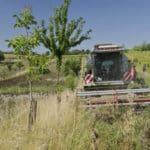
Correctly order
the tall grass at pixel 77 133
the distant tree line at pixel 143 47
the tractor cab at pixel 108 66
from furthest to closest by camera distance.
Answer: the distant tree line at pixel 143 47
the tractor cab at pixel 108 66
the tall grass at pixel 77 133

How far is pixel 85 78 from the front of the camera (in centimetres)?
2514

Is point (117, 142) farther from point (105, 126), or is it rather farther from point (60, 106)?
point (60, 106)

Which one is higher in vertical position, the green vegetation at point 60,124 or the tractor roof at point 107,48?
the tractor roof at point 107,48

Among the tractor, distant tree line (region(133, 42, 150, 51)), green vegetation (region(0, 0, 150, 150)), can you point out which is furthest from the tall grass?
distant tree line (region(133, 42, 150, 51))

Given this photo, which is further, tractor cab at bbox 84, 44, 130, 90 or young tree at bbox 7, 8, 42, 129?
tractor cab at bbox 84, 44, 130, 90

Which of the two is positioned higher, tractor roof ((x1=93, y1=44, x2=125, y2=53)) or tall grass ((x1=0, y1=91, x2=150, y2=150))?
tractor roof ((x1=93, y1=44, x2=125, y2=53))

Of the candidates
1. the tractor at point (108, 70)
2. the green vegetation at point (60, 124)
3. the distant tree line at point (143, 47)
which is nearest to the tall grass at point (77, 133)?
the green vegetation at point (60, 124)

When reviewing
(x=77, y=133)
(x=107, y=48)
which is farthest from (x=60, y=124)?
(x=107, y=48)

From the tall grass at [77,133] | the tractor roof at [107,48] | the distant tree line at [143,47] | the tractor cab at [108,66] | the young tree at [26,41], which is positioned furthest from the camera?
the distant tree line at [143,47]

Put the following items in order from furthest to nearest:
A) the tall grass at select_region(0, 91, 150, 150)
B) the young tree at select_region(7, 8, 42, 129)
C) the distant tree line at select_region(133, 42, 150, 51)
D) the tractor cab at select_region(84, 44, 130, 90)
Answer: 1. the distant tree line at select_region(133, 42, 150, 51)
2. the tractor cab at select_region(84, 44, 130, 90)
3. the young tree at select_region(7, 8, 42, 129)
4. the tall grass at select_region(0, 91, 150, 150)

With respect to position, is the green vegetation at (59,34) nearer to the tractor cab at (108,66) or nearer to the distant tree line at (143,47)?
the tractor cab at (108,66)

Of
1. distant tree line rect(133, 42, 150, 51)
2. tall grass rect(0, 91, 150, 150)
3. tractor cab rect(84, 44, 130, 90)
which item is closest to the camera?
tall grass rect(0, 91, 150, 150)

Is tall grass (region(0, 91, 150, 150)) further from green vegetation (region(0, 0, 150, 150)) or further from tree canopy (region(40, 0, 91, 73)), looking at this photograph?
tree canopy (region(40, 0, 91, 73))

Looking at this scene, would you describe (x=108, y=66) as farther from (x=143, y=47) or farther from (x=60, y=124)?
(x=143, y=47)
